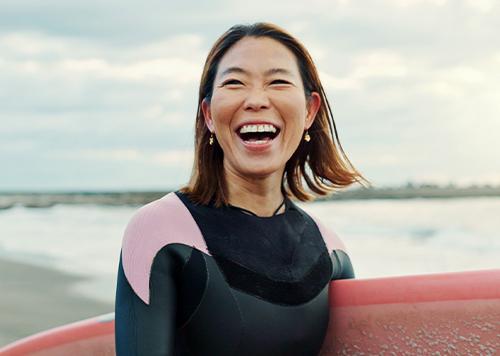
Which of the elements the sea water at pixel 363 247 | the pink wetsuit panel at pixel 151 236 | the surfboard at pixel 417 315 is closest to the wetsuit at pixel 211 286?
the pink wetsuit panel at pixel 151 236

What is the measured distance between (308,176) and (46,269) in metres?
6.76

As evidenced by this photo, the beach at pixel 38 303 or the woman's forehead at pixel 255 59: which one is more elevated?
the woman's forehead at pixel 255 59

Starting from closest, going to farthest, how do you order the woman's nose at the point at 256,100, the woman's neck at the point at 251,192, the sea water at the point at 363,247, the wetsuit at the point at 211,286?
the wetsuit at the point at 211,286
the woman's nose at the point at 256,100
the woman's neck at the point at 251,192
the sea water at the point at 363,247

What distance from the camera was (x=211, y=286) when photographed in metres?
1.55

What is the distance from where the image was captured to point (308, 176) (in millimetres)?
1953

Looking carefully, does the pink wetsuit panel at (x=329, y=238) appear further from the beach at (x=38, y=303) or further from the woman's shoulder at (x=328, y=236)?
the beach at (x=38, y=303)

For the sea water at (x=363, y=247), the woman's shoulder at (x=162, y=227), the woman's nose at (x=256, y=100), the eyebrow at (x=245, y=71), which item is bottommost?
the sea water at (x=363, y=247)

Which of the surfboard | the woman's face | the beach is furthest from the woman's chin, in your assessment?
the beach

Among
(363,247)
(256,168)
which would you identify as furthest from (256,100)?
(363,247)

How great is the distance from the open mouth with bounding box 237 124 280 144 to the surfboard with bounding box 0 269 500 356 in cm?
42

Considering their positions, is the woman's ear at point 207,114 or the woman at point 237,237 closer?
the woman at point 237,237

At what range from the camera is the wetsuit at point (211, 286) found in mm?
1500

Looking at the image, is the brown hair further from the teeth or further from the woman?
the teeth

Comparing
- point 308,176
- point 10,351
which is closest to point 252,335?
point 308,176
